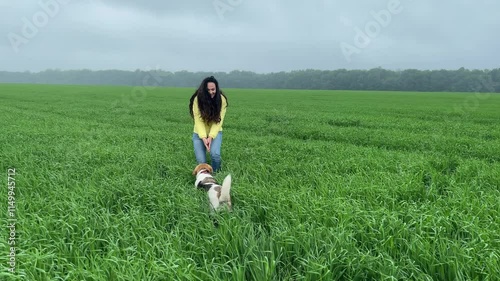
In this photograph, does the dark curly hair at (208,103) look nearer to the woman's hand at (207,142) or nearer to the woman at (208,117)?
the woman at (208,117)

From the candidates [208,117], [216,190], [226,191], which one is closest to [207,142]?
[208,117]

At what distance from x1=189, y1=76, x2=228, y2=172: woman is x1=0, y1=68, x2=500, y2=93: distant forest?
70.4 metres

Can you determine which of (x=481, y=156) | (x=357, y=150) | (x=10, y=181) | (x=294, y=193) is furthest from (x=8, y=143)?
(x=481, y=156)

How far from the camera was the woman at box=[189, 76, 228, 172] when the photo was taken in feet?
23.2

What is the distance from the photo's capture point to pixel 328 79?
114 metres

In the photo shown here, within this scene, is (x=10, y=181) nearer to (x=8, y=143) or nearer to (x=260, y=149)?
(x=8, y=143)

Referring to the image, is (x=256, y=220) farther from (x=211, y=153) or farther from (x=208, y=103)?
(x=208, y=103)

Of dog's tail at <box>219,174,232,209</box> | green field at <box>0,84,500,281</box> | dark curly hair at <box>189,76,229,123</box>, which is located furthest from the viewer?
dark curly hair at <box>189,76,229,123</box>

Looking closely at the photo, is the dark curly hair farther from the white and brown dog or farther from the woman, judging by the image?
the white and brown dog

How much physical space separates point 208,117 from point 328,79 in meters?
113

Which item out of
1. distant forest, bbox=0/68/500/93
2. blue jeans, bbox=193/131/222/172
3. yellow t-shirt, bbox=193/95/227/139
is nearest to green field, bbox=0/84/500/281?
blue jeans, bbox=193/131/222/172

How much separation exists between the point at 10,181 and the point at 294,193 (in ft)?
14.9

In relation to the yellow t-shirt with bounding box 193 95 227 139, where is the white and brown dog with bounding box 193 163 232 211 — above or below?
below

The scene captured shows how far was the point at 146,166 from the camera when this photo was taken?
6742mm
